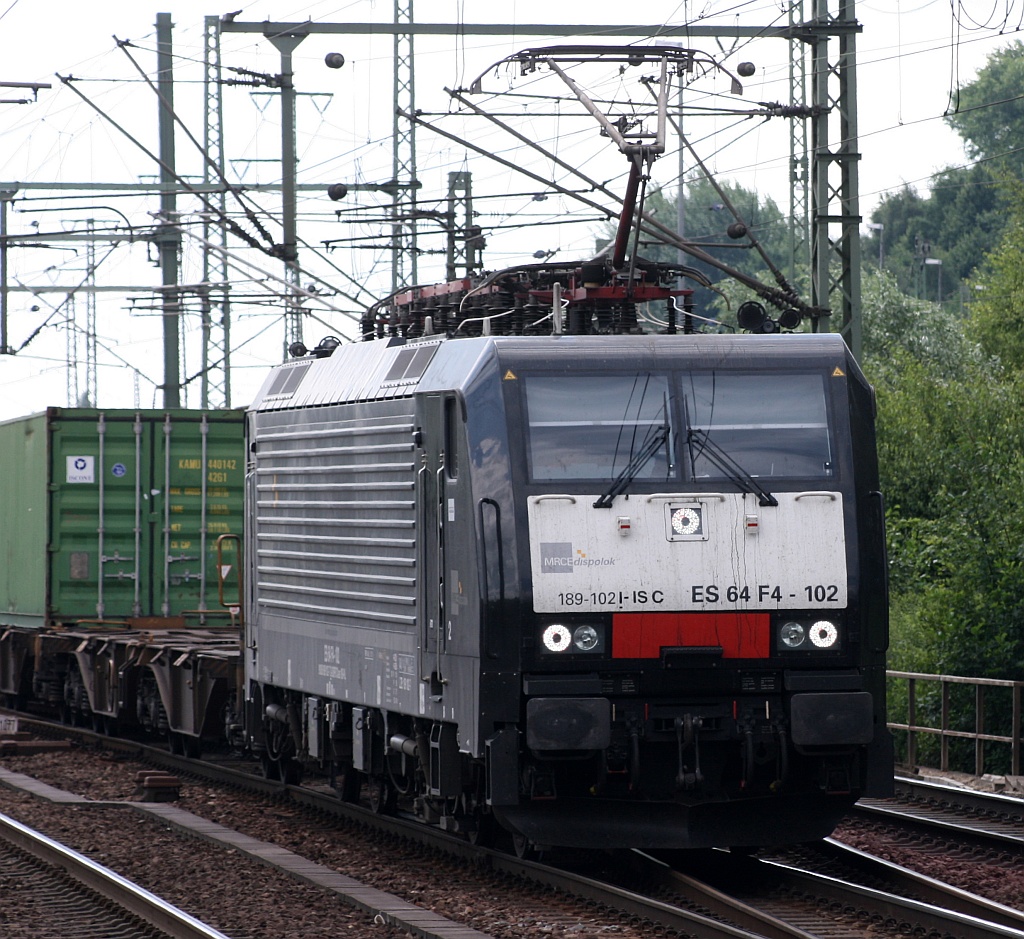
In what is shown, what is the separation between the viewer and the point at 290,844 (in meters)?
12.6

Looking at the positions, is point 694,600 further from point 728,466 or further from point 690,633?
point 728,466

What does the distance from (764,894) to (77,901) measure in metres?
3.59

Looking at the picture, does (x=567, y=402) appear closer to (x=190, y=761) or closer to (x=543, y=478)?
(x=543, y=478)

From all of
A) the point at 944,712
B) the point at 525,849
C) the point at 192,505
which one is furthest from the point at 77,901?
the point at 192,505

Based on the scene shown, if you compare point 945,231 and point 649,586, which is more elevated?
point 945,231

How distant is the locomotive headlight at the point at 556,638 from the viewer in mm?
10086

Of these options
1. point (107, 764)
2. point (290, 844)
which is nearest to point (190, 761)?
point (107, 764)

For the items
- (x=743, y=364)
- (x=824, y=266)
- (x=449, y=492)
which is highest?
(x=824, y=266)

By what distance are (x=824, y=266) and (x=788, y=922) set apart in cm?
1031

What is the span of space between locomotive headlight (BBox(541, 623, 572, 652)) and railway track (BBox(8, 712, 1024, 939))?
1.19 meters

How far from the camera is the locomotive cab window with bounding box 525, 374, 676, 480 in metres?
10.4

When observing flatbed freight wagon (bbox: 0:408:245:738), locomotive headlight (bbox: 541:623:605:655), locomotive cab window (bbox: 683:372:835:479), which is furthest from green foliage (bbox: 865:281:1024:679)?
locomotive headlight (bbox: 541:623:605:655)

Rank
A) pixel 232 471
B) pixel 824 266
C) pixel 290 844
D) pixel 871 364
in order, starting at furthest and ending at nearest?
1. pixel 871 364
2. pixel 232 471
3. pixel 824 266
4. pixel 290 844

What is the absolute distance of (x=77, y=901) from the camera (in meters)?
10.5
